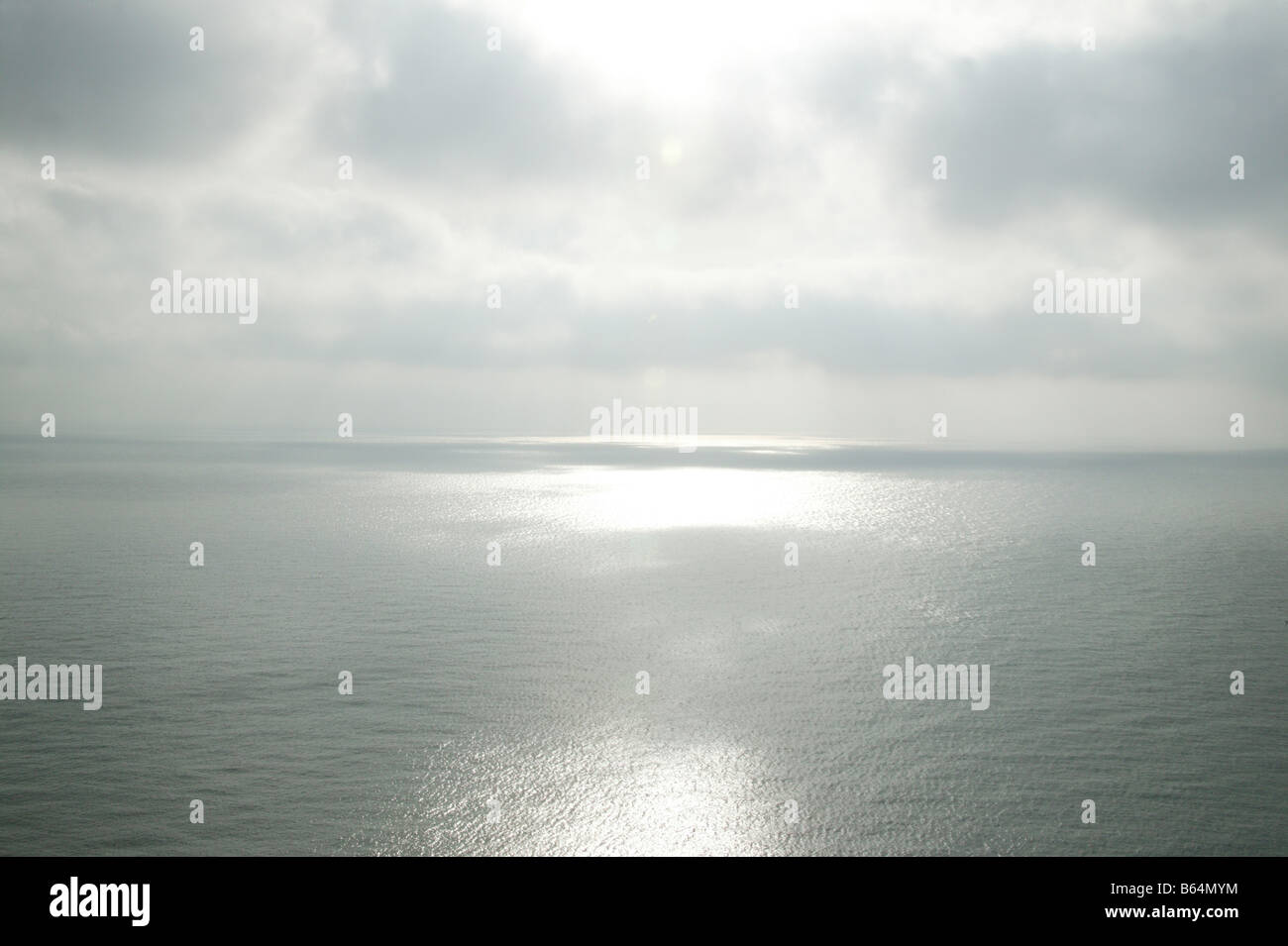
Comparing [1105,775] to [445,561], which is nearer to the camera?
[1105,775]

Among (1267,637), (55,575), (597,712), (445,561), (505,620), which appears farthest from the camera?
(445,561)

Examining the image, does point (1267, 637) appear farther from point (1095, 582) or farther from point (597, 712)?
point (597, 712)
